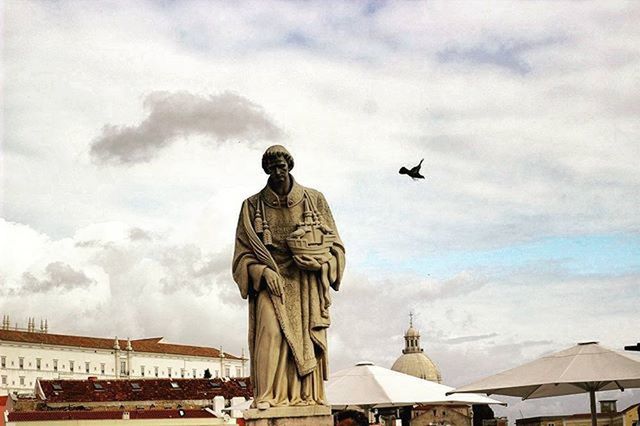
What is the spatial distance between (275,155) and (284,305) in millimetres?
1326

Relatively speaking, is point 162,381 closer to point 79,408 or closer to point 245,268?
point 79,408

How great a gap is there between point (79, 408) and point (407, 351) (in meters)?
69.6

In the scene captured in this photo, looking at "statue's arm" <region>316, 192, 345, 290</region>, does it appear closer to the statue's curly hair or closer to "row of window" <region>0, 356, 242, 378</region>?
the statue's curly hair

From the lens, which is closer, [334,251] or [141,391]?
[334,251]

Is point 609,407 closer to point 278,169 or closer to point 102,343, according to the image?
point 278,169

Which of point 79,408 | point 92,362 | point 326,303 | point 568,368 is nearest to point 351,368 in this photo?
point 568,368

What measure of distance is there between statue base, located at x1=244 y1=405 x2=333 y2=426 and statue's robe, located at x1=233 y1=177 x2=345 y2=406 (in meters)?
0.12

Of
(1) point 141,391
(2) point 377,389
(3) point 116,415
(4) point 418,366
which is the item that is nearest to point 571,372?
(2) point 377,389

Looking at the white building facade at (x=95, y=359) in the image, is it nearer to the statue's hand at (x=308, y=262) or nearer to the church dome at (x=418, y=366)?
the church dome at (x=418, y=366)

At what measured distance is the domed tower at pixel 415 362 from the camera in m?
132

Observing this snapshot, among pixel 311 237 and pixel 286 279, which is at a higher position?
Answer: pixel 311 237

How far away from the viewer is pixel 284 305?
9523 millimetres

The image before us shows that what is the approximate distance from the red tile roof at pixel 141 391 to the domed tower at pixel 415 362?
46990 millimetres

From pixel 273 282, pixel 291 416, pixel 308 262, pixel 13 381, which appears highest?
pixel 13 381
